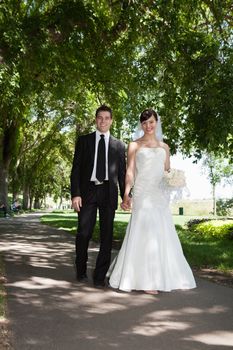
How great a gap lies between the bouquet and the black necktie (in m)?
0.90

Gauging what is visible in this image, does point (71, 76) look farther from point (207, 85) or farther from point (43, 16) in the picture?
point (207, 85)

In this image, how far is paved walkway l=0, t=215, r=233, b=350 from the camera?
405 centimetres

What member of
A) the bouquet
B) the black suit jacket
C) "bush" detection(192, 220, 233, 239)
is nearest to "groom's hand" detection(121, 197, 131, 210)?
the black suit jacket

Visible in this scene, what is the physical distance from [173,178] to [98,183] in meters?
1.07

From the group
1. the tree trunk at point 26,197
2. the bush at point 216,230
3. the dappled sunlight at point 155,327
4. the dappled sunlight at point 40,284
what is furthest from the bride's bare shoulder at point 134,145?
the tree trunk at point 26,197

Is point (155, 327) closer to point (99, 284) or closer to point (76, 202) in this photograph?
point (99, 284)

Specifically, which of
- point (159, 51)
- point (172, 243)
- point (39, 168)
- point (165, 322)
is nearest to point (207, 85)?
point (159, 51)

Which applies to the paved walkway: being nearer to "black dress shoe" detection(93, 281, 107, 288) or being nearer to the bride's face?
"black dress shoe" detection(93, 281, 107, 288)

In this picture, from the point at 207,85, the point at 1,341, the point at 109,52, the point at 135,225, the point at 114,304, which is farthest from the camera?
the point at 109,52

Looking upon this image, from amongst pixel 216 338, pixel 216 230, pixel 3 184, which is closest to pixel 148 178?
pixel 216 338

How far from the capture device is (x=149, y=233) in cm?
630

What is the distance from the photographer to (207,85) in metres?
10.0

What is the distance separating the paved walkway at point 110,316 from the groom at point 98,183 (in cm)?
56

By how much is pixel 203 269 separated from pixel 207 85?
159 inches
